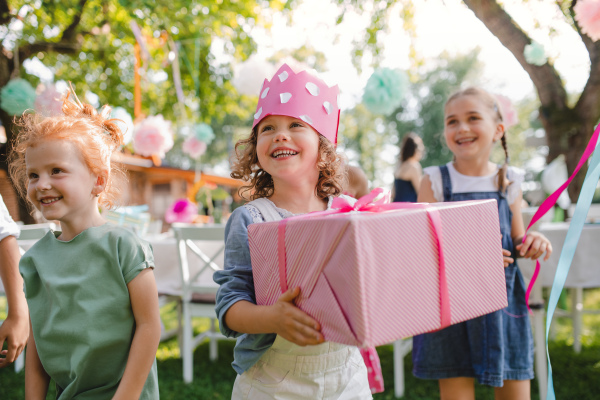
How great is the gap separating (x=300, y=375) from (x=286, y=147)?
0.62 metres

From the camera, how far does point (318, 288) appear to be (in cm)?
82

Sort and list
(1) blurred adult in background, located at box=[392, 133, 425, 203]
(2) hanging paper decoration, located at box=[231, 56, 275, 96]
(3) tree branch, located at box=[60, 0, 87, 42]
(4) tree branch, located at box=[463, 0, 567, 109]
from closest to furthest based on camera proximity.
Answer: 1. (2) hanging paper decoration, located at box=[231, 56, 275, 96]
2. (4) tree branch, located at box=[463, 0, 567, 109]
3. (1) blurred adult in background, located at box=[392, 133, 425, 203]
4. (3) tree branch, located at box=[60, 0, 87, 42]

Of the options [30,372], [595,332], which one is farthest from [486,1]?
[30,372]

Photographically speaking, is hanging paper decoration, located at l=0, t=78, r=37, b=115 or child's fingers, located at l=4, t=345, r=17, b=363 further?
hanging paper decoration, located at l=0, t=78, r=37, b=115

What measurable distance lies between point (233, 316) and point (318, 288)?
0.99 feet

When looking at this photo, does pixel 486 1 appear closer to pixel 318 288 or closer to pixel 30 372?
pixel 318 288

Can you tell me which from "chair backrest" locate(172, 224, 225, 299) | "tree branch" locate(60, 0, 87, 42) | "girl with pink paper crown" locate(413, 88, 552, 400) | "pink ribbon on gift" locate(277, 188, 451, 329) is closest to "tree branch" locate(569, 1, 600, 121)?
"girl with pink paper crown" locate(413, 88, 552, 400)

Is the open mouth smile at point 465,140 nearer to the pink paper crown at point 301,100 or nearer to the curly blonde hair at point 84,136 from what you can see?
the pink paper crown at point 301,100

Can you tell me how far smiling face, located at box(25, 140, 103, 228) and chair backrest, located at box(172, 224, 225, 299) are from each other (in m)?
1.59

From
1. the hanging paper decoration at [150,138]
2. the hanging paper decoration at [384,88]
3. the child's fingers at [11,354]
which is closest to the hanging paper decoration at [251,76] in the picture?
the hanging paper decoration at [384,88]

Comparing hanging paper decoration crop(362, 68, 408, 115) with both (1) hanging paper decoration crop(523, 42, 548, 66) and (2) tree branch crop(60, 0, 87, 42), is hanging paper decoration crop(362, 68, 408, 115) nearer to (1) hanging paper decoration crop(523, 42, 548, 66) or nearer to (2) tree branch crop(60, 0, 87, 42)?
(1) hanging paper decoration crop(523, 42, 548, 66)

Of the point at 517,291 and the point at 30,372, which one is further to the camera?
the point at 517,291

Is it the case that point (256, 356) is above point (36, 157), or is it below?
below

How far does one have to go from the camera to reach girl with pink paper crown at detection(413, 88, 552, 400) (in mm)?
1589
